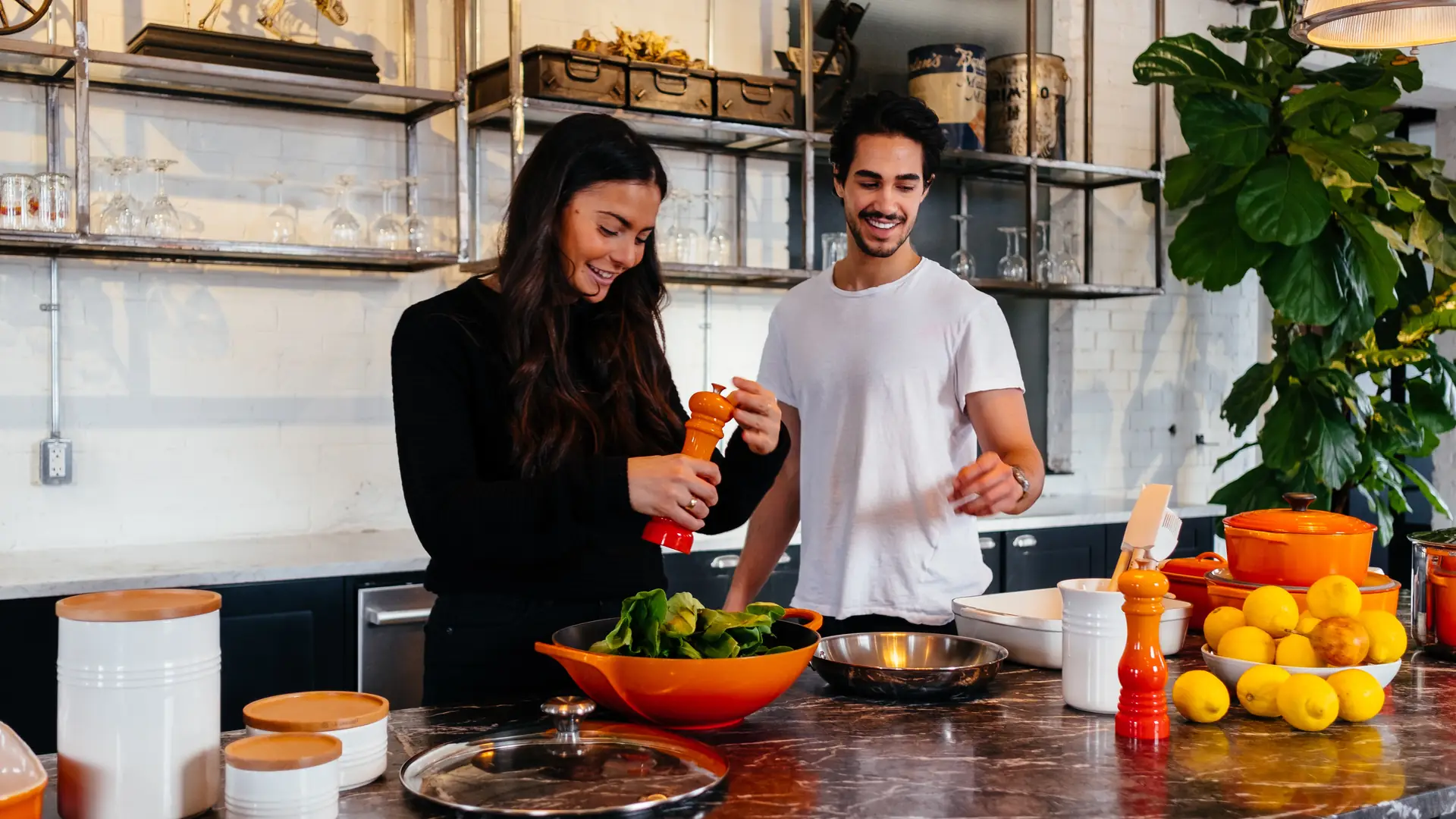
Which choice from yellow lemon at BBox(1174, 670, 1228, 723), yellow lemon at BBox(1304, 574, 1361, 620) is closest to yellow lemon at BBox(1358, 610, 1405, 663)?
yellow lemon at BBox(1304, 574, 1361, 620)

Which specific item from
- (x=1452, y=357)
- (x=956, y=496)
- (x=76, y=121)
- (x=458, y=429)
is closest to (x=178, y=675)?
(x=458, y=429)

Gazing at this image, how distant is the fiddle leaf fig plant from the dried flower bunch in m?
1.72

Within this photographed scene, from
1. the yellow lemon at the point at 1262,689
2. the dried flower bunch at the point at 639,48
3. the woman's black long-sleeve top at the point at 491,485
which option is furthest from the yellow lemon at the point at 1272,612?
the dried flower bunch at the point at 639,48

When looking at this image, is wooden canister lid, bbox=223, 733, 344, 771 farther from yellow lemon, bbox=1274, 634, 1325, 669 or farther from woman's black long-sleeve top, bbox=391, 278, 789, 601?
yellow lemon, bbox=1274, 634, 1325, 669

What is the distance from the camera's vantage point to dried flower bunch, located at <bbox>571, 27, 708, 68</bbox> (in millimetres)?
4078

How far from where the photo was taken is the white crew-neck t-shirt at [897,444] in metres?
2.60

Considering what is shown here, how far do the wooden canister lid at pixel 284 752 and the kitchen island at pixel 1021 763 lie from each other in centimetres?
10

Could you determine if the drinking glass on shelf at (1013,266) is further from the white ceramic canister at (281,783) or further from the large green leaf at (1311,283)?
the white ceramic canister at (281,783)

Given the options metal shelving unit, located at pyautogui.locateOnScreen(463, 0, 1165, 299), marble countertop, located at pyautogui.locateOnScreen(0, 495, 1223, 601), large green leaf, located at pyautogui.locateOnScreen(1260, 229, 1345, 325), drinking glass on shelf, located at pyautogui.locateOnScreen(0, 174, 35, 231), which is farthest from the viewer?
large green leaf, located at pyautogui.locateOnScreen(1260, 229, 1345, 325)

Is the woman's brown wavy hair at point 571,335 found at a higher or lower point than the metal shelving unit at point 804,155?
lower

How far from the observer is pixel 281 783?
1229mm

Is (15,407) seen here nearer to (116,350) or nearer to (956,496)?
(116,350)

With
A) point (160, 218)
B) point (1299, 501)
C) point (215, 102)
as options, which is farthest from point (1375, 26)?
point (215, 102)

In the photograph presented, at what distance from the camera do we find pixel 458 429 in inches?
74.9
